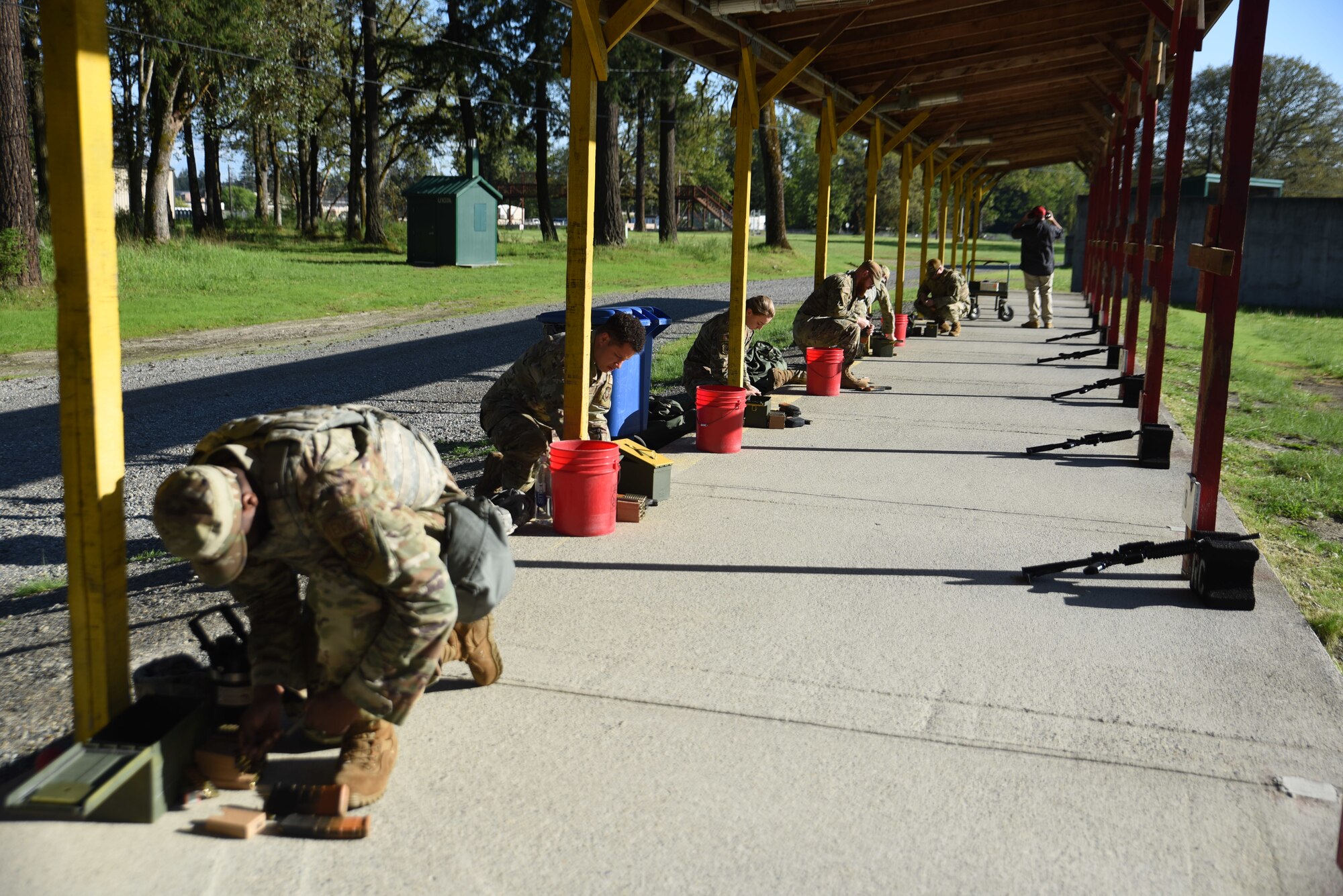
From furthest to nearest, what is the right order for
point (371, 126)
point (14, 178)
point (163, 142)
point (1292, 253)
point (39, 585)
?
point (371, 126) → point (163, 142) → point (1292, 253) → point (14, 178) → point (39, 585)

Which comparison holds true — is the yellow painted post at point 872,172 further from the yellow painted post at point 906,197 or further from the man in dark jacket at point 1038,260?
the man in dark jacket at point 1038,260

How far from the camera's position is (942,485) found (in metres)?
7.19

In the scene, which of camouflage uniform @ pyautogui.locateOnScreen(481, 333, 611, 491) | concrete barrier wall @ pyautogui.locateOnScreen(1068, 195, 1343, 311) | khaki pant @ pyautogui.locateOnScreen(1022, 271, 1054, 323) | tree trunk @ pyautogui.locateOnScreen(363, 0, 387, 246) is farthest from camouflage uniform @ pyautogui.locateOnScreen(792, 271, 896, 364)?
tree trunk @ pyautogui.locateOnScreen(363, 0, 387, 246)

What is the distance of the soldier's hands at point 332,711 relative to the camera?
3.29 metres

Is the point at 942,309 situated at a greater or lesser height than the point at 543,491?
greater

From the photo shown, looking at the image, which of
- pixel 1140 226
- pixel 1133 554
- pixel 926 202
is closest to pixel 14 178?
pixel 926 202

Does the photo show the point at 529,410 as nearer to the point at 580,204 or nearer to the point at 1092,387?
the point at 580,204

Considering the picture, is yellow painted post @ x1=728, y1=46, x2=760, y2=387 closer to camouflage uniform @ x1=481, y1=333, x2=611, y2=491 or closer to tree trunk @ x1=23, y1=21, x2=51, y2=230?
camouflage uniform @ x1=481, y1=333, x2=611, y2=491

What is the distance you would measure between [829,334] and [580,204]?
5.58 meters

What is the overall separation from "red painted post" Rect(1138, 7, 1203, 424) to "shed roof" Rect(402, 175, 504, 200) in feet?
77.5

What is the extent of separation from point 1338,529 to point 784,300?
1763 centimetres

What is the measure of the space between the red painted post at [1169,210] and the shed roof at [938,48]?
0.31 meters

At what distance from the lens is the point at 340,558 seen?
3.11 m

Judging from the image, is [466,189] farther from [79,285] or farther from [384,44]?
[79,285]
